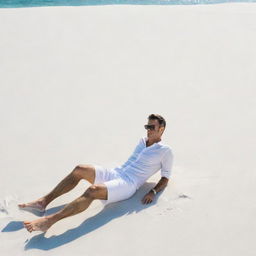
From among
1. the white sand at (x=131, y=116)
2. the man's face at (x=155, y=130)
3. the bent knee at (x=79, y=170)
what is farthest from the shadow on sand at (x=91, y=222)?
the man's face at (x=155, y=130)

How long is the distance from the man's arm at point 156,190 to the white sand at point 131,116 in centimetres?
6

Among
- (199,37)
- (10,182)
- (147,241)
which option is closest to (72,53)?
(199,37)

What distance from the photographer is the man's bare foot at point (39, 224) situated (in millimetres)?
3330

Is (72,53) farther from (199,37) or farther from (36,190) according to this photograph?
(36,190)

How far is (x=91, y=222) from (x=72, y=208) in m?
0.21

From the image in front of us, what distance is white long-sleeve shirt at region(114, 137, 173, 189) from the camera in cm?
381

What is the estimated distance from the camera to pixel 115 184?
144 inches

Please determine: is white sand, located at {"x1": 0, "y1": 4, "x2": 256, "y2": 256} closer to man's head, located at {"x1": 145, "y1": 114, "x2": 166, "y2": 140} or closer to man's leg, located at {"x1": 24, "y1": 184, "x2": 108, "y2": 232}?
man's leg, located at {"x1": 24, "y1": 184, "x2": 108, "y2": 232}

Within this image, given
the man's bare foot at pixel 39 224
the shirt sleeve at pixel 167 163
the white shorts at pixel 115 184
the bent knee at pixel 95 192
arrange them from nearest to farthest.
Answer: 1. the man's bare foot at pixel 39 224
2. the bent knee at pixel 95 192
3. the white shorts at pixel 115 184
4. the shirt sleeve at pixel 167 163

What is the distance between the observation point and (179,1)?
13.0m

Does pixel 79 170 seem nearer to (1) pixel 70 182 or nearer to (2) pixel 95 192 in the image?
(1) pixel 70 182

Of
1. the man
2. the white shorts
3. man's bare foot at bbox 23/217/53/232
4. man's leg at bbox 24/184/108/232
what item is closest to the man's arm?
the man

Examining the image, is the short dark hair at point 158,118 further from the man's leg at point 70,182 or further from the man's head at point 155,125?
the man's leg at point 70,182

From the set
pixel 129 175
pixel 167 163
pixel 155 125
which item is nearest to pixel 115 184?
pixel 129 175
